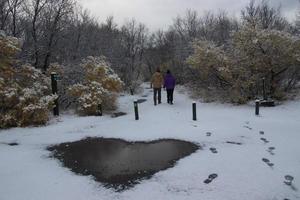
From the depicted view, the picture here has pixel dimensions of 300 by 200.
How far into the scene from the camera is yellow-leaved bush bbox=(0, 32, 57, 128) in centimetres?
1187

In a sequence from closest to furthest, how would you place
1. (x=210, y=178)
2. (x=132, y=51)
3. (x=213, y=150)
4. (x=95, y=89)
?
(x=210, y=178), (x=213, y=150), (x=95, y=89), (x=132, y=51)

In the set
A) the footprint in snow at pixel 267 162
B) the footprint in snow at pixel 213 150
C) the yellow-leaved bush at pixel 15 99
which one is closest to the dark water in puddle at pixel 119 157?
the footprint in snow at pixel 213 150

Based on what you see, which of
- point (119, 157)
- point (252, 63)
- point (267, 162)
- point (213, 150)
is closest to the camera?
point (267, 162)

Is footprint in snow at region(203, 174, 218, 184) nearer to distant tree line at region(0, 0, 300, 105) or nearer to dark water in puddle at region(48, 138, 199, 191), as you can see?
dark water in puddle at region(48, 138, 199, 191)

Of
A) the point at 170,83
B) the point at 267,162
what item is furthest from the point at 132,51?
the point at 267,162

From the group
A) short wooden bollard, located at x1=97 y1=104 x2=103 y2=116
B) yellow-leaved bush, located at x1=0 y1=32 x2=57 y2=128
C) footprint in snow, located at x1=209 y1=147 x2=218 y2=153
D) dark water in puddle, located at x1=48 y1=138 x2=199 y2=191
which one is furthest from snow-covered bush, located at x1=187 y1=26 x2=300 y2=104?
yellow-leaved bush, located at x1=0 y1=32 x2=57 y2=128

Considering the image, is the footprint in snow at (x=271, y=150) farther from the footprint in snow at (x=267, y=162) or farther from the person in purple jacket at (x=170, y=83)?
the person in purple jacket at (x=170, y=83)

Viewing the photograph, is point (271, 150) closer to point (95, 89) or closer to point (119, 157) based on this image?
point (119, 157)

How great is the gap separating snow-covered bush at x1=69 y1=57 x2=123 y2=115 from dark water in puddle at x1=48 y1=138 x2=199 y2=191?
13.1 feet

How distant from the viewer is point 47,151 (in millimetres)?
9172

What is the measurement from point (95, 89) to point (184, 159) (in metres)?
7.50

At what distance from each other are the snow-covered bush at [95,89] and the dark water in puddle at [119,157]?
400 centimetres

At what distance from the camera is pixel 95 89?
14633 mm

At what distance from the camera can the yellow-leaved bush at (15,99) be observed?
1187 cm
